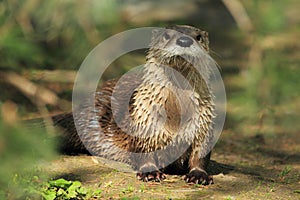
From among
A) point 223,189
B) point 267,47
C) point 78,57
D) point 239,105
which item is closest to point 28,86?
point 78,57

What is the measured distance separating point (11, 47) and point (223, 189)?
7.12 feet

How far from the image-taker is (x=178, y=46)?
4098mm

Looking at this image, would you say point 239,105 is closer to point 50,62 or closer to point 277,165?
point 277,165

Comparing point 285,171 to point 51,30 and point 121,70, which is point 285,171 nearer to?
point 51,30

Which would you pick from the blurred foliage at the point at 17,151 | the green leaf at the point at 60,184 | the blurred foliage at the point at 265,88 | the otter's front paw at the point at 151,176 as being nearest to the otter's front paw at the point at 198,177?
the otter's front paw at the point at 151,176

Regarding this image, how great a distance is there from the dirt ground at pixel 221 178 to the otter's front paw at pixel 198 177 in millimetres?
41

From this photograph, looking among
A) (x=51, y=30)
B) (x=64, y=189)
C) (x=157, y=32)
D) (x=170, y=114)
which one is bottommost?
(x=64, y=189)

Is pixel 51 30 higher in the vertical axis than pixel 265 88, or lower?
higher

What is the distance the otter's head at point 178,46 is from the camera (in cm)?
409

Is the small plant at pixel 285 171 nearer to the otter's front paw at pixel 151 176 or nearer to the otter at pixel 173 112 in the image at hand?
the otter at pixel 173 112

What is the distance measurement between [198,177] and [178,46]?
938mm

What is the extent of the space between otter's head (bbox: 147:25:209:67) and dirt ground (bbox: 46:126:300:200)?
33.5 inches

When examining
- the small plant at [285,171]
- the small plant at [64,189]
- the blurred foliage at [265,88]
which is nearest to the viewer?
the small plant at [64,189]

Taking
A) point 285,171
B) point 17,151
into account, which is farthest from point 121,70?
point 17,151
